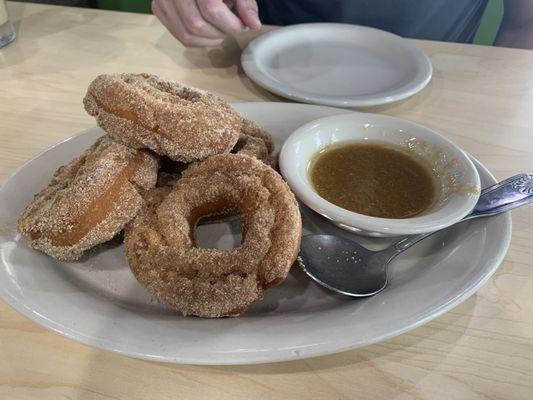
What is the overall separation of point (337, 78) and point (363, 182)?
2.34 ft

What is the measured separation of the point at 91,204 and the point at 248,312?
1.30ft

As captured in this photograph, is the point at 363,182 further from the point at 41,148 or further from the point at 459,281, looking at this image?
the point at 41,148

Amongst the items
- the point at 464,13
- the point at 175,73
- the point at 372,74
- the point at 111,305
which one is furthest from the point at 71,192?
the point at 464,13

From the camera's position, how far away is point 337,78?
184 centimetres

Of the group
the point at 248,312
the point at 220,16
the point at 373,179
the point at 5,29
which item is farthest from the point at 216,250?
the point at 5,29

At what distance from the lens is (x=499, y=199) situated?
44.3 inches

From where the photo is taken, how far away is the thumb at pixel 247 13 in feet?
5.91

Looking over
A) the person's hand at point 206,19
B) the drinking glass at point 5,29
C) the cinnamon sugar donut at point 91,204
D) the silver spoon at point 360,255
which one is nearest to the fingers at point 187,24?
the person's hand at point 206,19

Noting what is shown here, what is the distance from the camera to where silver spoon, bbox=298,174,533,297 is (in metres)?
1.00

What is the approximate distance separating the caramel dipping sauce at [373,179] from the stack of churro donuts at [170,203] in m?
0.25

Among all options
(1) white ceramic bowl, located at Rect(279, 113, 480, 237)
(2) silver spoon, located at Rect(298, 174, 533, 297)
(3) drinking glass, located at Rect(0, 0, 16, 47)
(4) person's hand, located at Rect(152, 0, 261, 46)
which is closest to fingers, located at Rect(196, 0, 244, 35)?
(4) person's hand, located at Rect(152, 0, 261, 46)

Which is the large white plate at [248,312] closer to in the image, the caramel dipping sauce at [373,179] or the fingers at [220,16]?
the caramel dipping sauce at [373,179]

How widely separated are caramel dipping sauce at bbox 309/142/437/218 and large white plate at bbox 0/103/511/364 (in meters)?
0.09

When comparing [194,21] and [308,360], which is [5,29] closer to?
[194,21]
